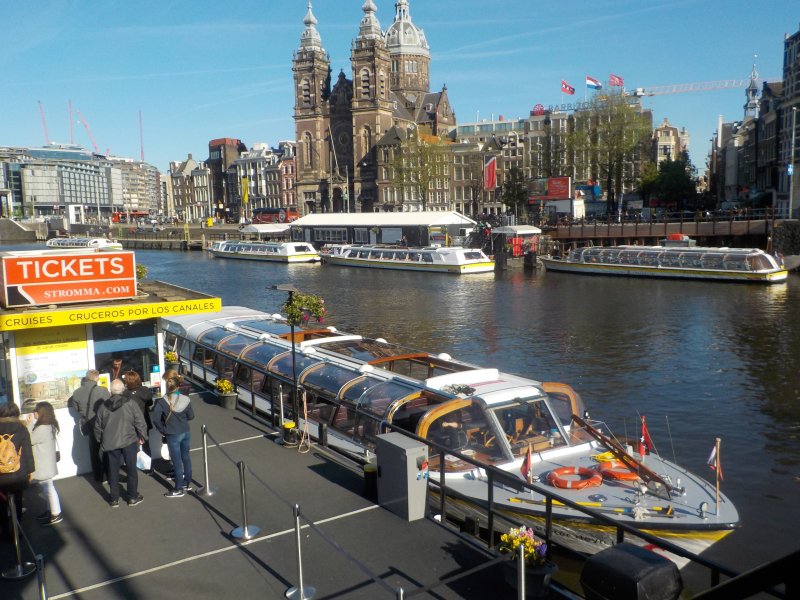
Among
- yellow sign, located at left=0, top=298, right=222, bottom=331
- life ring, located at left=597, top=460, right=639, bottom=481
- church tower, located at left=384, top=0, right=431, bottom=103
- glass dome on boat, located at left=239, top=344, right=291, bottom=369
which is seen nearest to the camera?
yellow sign, located at left=0, top=298, right=222, bottom=331

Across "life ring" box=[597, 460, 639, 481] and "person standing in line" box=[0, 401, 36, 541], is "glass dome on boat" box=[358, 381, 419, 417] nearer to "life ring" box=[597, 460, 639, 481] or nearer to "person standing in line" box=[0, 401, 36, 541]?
"life ring" box=[597, 460, 639, 481]

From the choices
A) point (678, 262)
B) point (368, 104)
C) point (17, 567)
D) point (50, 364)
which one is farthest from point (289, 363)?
point (368, 104)

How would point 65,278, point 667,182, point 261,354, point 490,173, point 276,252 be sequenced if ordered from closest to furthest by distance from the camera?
point 65,278 → point 261,354 → point 490,173 → point 276,252 → point 667,182

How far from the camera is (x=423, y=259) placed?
71.5 meters

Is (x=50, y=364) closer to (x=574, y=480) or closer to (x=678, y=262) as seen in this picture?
(x=574, y=480)

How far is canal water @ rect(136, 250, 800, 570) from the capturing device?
Result: 18.4m

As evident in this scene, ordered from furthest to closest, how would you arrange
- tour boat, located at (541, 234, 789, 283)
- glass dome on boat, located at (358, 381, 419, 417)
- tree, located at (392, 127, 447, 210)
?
tree, located at (392, 127, 447, 210) < tour boat, located at (541, 234, 789, 283) < glass dome on boat, located at (358, 381, 419, 417)

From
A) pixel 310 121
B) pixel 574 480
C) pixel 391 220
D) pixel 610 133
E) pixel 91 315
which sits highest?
pixel 310 121

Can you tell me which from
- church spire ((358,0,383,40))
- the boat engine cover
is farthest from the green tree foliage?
the boat engine cover

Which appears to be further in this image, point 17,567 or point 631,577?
point 17,567

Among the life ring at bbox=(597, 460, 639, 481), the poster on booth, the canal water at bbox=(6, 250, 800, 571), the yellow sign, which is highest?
the yellow sign

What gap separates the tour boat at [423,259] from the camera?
2702 inches

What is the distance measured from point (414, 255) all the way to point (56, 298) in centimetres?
6113

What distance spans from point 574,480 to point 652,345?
22.4 meters
